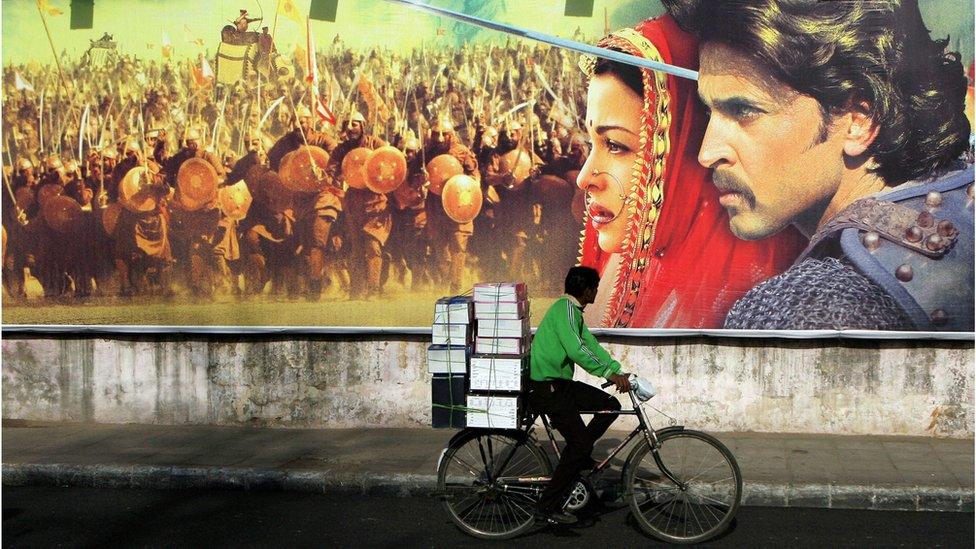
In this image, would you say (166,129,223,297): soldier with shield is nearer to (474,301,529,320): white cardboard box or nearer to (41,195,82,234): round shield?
(41,195,82,234): round shield

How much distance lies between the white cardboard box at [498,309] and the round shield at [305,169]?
12.8 feet

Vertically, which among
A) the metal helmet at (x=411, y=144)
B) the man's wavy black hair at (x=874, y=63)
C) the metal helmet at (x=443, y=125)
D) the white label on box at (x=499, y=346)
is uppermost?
the man's wavy black hair at (x=874, y=63)

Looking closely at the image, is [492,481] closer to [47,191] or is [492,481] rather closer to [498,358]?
[498,358]

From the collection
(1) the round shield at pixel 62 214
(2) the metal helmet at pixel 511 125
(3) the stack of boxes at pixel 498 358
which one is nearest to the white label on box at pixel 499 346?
(3) the stack of boxes at pixel 498 358

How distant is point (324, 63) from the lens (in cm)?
1016

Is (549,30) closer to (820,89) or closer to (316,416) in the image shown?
(820,89)

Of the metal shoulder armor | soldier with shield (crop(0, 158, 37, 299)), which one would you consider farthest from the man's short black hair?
soldier with shield (crop(0, 158, 37, 299))

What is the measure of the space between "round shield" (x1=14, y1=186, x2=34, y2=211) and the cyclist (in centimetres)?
654

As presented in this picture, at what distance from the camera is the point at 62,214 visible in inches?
421

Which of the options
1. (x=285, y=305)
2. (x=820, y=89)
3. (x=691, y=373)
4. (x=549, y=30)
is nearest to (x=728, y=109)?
(x=820, y=89)

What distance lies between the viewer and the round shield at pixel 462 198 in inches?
393

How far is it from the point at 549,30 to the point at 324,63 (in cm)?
218

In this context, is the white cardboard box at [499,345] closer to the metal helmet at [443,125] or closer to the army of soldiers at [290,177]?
the army of soldiers at [290,177]

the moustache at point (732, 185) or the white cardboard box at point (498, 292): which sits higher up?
the moustache at point (732, 185)
